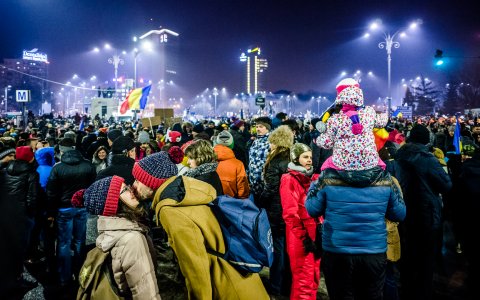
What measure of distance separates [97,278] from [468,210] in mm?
4292

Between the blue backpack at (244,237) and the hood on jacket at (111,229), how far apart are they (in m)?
0.60

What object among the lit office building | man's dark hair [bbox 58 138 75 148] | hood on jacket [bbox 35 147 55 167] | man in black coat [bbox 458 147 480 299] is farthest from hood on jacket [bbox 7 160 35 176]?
the lit office building

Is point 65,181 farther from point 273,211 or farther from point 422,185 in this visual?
point 422,185

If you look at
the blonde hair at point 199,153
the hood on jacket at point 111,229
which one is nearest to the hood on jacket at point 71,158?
the blonde hair at point 199,153

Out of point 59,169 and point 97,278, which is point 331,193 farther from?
point 59,169

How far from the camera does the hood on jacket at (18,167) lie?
5.81 meters

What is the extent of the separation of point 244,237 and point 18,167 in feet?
15.7

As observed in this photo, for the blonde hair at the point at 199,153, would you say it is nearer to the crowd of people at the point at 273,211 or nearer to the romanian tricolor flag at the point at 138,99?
the crowd of people at the point at 273,211

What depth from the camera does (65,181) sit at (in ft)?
19.6

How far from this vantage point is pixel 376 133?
5.27 meters

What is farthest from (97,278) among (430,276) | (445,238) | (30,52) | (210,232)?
(30,52)

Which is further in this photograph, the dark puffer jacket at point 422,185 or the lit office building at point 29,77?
the lit office building at point 29,77

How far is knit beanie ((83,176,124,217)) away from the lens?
2557 millimetres

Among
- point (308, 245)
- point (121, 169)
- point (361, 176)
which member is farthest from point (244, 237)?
point (121, 169)
